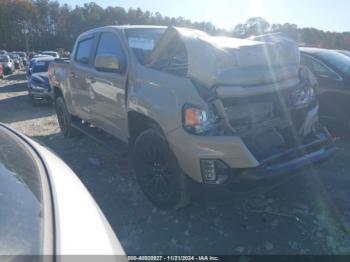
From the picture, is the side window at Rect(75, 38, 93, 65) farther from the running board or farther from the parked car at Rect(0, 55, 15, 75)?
the parked car at Rect(0, 55, 15, 75)

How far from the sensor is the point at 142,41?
15.7 feet

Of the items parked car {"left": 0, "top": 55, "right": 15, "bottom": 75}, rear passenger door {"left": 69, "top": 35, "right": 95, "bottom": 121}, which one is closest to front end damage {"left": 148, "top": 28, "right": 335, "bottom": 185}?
rear passenger door {"left": 69, "top": 35, "right": 95, "bottom": 121}

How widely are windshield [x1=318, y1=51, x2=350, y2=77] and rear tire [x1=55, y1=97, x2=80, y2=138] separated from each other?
4692mm

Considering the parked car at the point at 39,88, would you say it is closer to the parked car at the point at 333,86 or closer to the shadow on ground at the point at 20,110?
the shadow on ground at the point at 20,110

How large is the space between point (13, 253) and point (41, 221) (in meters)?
0.21

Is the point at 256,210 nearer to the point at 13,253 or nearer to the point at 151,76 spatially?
the point at 151,76

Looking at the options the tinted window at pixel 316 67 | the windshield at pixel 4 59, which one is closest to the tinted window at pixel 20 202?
the tinted window at pixel 316 67

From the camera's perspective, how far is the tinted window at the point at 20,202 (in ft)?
4.44

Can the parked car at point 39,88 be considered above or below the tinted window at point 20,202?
below

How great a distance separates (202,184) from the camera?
331 cm

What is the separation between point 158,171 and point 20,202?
2314mm

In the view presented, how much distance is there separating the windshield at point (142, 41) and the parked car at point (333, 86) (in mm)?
3102

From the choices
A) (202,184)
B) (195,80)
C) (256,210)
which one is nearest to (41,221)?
(202,184)

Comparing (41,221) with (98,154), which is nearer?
(41,221)
